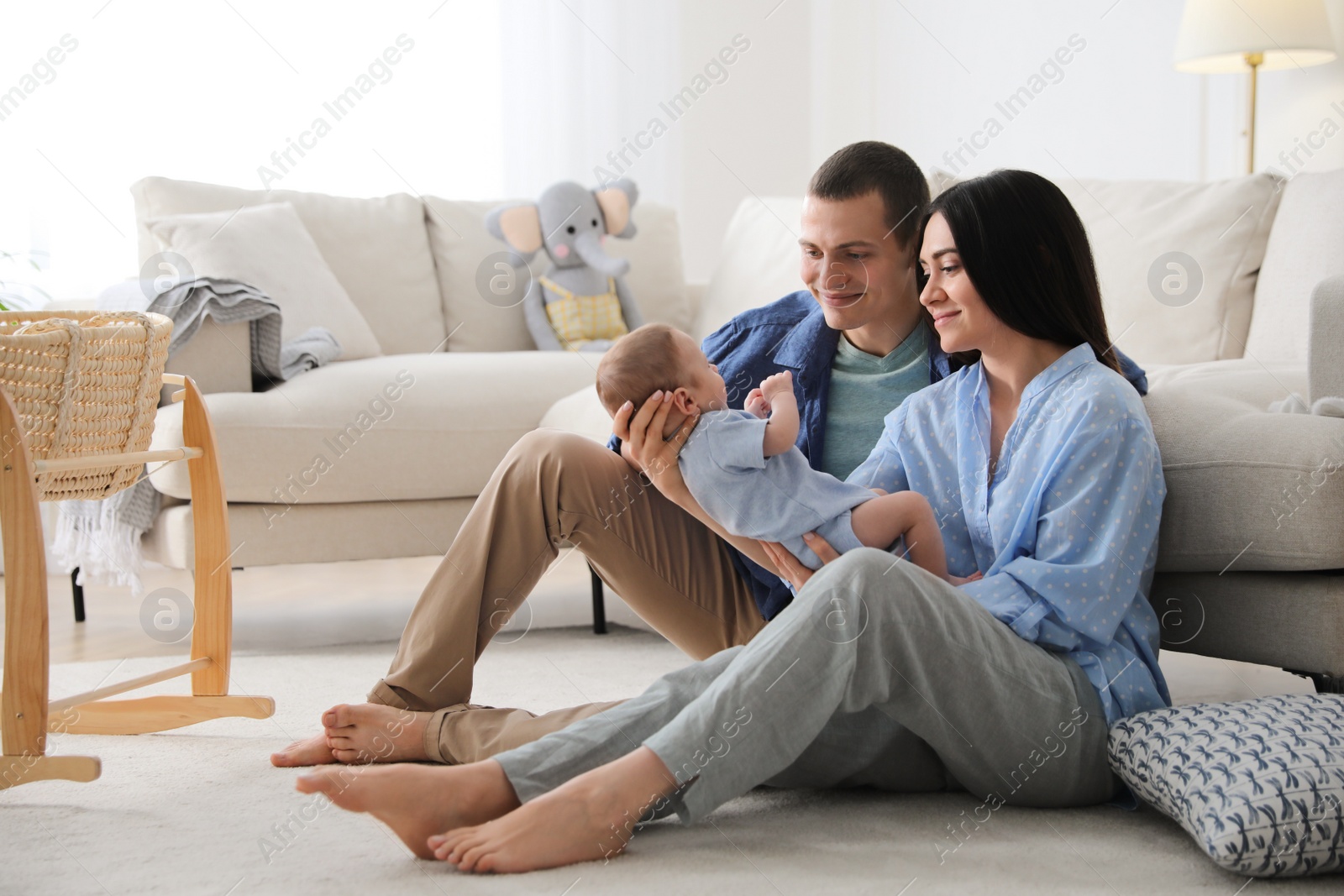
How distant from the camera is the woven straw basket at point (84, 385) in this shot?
139 cm

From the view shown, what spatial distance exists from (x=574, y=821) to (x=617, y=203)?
7.32ft

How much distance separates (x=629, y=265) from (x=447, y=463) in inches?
38.3

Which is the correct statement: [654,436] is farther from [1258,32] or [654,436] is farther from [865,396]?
[1258,32]

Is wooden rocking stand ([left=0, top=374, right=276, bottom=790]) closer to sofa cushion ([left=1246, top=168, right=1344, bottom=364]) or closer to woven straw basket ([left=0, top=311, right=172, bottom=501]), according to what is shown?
woven straw basket ([left=0, top=311, right=172, bottom=501])

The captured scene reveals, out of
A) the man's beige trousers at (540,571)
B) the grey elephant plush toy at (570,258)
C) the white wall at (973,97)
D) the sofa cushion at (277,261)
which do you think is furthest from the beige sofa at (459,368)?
the white wall at (973,97)

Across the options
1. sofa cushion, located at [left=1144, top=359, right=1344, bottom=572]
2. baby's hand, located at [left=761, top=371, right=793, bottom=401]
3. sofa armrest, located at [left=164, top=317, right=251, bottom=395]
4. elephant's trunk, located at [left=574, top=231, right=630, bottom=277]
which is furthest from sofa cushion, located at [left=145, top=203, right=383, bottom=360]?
sofa cushion, located at [left=1144, top=359, right=1344, bottom=572]

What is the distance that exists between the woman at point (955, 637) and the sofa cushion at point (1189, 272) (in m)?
1.22

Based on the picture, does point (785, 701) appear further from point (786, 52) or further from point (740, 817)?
point (786, 52)

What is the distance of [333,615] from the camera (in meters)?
2.61

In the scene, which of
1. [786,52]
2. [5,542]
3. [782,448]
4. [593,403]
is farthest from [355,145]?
[782,448]

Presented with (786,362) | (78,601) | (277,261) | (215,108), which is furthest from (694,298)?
(786,362)

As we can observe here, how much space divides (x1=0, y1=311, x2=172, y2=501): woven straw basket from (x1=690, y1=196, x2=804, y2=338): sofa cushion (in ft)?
5.24

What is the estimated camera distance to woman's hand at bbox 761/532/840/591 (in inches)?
50.0

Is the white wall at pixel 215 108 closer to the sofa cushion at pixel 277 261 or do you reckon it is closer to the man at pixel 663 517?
the sofa cushion at pixel 277 261
